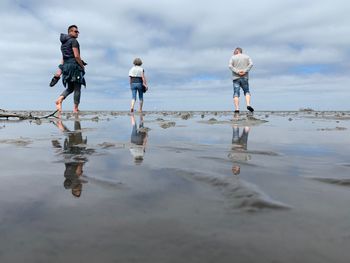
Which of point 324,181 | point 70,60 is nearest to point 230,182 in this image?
point 324,181

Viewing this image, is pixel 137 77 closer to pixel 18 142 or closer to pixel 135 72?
pixel 135 72

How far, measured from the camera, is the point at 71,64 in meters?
11.2

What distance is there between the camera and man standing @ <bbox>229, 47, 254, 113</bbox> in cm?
1233

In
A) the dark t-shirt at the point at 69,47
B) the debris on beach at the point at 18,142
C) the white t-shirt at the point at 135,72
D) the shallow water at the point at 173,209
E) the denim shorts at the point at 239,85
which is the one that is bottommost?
the shallow water at the point at 173,209

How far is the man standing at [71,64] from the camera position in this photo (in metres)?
10.9

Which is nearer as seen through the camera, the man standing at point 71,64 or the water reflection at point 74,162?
the water reflection at point 74,162

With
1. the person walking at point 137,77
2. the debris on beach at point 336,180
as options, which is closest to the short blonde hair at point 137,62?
the person walking at point 137,77

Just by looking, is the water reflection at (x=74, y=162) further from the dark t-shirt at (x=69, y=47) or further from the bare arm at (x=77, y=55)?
the dark t-shirt at (x=69, y=47)

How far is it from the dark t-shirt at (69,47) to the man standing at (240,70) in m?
5.22

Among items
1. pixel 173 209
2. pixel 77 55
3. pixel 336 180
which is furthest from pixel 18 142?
pixel 77 55

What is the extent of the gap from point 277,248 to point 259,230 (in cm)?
18

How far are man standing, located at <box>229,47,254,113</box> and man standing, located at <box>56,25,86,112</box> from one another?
510cm

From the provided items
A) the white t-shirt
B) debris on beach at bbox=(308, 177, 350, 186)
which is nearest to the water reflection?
debris on beach at bbox=(308, 177, 350, 186)

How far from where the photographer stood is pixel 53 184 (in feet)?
7.61
